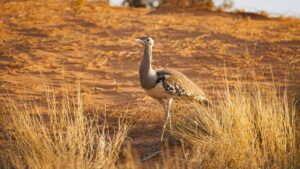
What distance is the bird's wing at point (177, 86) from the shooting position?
6.80 metres

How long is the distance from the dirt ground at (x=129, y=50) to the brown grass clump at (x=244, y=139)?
1125 mm

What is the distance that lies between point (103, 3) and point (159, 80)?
11900 millimetres

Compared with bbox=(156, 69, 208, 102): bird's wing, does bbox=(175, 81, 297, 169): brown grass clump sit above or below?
below

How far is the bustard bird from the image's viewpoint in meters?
6.79

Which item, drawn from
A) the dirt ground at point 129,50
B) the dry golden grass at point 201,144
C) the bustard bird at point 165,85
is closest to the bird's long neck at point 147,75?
the bustard bird at point 165,85

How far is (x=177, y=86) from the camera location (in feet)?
22.5

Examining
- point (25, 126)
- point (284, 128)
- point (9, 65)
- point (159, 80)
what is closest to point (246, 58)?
point (9, 65)

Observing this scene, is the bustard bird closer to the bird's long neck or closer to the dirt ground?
the bird's long neck

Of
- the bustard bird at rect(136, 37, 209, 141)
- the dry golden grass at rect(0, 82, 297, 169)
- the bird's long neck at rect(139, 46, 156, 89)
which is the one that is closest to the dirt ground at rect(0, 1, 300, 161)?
the bustard bird at rect(136, 37, 209, 141)

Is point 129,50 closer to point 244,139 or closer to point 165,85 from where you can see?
point 165,85

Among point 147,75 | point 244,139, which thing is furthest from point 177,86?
point 244,139

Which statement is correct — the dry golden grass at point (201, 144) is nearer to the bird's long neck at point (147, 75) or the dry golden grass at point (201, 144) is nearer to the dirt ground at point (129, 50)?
the bird's long neck at point (147, 75)

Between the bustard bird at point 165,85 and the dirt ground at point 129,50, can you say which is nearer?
the bustard bird at point 165,85

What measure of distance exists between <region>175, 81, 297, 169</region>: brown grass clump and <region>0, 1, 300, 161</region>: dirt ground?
1.13 meters
